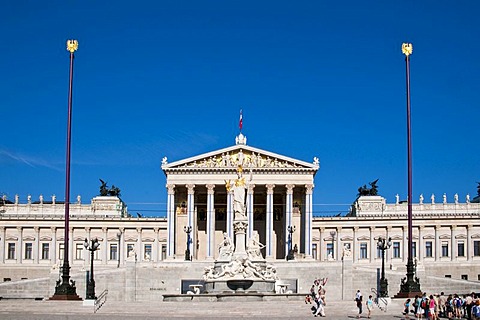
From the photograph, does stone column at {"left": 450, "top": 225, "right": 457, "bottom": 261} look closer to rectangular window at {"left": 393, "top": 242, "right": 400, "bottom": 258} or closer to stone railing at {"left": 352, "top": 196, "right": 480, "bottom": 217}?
stone railing at {"left": 352, "top": 196, "right": 480, "bottom": 217}

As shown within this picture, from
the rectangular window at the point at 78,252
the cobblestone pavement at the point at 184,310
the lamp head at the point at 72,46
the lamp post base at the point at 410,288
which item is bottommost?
the cobblestone pavement at the point at 184,310

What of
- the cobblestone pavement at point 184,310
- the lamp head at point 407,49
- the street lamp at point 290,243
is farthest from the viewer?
the street lamp at point 290,243

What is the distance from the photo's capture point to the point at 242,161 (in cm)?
9688

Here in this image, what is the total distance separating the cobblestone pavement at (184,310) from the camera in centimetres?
4609

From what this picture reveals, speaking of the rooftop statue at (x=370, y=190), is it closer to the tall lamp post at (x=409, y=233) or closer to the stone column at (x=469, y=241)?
the stone column at (x=469, y=241)

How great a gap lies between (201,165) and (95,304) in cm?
4711

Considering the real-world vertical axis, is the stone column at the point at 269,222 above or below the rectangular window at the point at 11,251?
above

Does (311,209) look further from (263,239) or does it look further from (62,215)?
(62,215)

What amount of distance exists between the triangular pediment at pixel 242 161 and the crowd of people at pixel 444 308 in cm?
4896

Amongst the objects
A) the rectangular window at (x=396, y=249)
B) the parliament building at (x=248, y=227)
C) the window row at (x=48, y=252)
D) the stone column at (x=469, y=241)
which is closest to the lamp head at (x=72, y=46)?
the parliament building at (x=248, y=227)

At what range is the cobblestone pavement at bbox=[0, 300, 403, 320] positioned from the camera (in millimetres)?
46094

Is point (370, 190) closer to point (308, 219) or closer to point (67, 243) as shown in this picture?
point (308, 219)

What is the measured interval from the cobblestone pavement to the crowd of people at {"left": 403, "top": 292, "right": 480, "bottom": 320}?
130 cm

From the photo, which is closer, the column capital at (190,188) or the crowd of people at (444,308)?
the crowd of people at (444,308)
